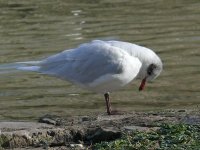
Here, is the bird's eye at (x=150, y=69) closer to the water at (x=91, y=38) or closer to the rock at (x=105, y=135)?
the water at (x=91, y=38)

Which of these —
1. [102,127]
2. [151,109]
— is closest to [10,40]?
[151,109]

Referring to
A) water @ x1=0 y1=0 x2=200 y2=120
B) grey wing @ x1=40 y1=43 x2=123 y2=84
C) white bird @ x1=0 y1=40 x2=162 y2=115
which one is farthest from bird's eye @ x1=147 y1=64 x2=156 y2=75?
water @ x1=0 y1=0 x2=200 y2=120

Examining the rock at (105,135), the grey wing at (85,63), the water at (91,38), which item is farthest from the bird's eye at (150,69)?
the rock at (105,135)

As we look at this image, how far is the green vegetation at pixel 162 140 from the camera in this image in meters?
6.44

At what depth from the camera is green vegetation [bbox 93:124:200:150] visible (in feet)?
21.1

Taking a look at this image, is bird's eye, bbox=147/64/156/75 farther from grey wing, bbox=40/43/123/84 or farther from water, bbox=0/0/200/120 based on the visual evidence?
water, bbox=0/0/200/120

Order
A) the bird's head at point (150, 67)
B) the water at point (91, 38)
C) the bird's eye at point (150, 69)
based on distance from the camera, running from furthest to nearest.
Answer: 1. the water at point (91, 38)
2. the bird's eye at point (150, 69)
3. the bird's head at point (150, 67)

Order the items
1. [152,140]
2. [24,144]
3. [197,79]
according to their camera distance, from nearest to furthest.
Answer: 1. [152,140]
2. [24,144]
3. [197,79]

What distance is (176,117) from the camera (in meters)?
8.24

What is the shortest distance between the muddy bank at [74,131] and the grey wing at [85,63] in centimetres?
78

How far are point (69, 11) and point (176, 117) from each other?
39.9 ft

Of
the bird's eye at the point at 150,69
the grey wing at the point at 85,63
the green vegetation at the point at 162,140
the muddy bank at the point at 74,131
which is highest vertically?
the grey wing at the point at 85,63

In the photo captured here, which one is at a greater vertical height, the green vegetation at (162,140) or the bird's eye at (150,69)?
the bird's eye at (150,69)

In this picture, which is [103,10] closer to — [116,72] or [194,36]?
[194,36]
